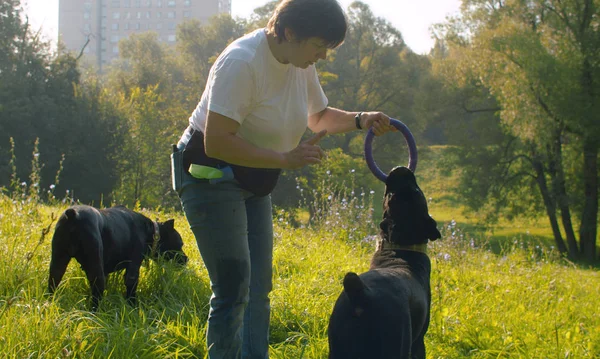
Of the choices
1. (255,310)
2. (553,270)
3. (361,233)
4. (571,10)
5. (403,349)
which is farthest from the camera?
(571,10)

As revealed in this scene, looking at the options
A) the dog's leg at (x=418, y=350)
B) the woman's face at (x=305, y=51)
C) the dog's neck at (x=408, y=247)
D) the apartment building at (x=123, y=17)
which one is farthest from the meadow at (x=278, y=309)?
the apartment building at (x=123, y=17)

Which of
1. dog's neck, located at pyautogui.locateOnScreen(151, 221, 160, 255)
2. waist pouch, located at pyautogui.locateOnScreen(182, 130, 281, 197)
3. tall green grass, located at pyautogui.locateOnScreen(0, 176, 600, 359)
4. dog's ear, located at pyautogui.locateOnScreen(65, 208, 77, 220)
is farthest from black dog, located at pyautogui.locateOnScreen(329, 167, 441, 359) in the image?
dog's ear, located at pyautogui.locateOnScreen(65, 208, 77, 220)

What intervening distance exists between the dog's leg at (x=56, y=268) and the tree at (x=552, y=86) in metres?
20.5

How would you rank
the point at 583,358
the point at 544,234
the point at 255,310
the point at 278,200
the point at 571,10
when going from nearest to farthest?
the point at 255,310
the point at 583,358
the point at 571,10
the point at 278,200
the point at 544,234

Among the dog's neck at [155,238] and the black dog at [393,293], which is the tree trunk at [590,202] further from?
the black dog at [393,293]

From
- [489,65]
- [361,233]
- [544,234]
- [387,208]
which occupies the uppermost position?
[489,65]

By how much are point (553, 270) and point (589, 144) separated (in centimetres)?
1626

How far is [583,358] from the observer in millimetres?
4031

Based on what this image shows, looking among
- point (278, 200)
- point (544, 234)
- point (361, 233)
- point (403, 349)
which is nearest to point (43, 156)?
point (278, 200)

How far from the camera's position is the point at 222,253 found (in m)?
2.58

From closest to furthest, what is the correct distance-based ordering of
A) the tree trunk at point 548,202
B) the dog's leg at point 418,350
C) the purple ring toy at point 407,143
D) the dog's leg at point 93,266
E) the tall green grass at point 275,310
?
the dog's leg at point 418,350, the tall green grass at point 275,310, the purple ring toy at point 407,143, the dog's leg at point 93,266, the tree trunk at point 548,202

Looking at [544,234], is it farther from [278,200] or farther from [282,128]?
[282,128]

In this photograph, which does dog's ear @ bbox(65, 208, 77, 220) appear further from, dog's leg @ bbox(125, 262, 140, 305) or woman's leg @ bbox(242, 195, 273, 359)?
woman's leg @ bbox(242, 195, 273, 359)

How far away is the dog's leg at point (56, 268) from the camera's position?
374 cm
